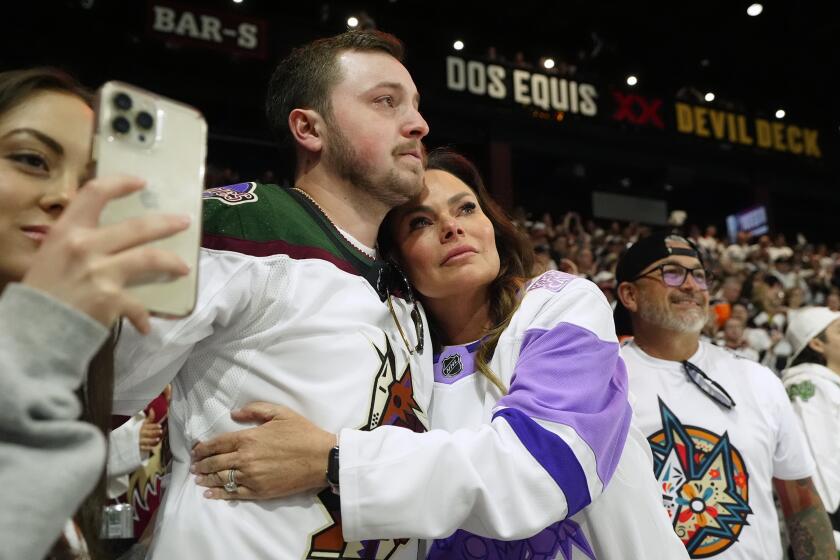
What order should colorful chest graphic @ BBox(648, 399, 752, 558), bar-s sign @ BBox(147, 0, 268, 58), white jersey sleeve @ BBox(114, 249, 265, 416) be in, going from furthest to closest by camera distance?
bar-s sign @ BBox(147, 0, 268, 58), colorful chest graphic @ BBox(648, 399, 752, 558), white jersey sleeve @ BBox(114, 249, 265, 416)

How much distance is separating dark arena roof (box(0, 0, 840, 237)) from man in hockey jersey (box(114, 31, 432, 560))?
971 cm

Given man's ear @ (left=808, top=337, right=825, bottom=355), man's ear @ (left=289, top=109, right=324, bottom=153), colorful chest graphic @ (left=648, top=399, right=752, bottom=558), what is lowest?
colorful chest graphic @ (left=648, top=399, right=752, bottom=558)

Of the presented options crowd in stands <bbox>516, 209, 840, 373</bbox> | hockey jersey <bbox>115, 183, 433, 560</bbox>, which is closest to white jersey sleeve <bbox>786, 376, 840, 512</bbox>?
hockey jersey <bbox>115, 183, 433, 560</bbox>

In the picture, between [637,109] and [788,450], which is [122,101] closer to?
[788,450]

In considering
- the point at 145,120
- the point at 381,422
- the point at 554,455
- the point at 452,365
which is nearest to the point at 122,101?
the point at 145,120

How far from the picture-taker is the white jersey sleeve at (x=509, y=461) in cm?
122

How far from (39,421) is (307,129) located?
126 cm

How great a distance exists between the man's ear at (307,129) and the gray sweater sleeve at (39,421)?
1165 millimetres

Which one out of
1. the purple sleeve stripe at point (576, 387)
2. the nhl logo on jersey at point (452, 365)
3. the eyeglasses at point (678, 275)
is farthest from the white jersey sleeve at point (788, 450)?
the nhl logo on jersey at point (452, 365)

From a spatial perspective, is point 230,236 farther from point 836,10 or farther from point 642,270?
point 836,10

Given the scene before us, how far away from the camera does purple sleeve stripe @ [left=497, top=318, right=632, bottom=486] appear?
1.35m

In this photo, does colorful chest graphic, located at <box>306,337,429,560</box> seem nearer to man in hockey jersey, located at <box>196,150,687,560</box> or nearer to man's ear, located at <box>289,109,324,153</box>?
man in hockey jersey, located at <box>196,150,687,560</box>

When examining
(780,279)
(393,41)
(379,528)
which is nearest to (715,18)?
(780,279)

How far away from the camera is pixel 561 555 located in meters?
1.55
